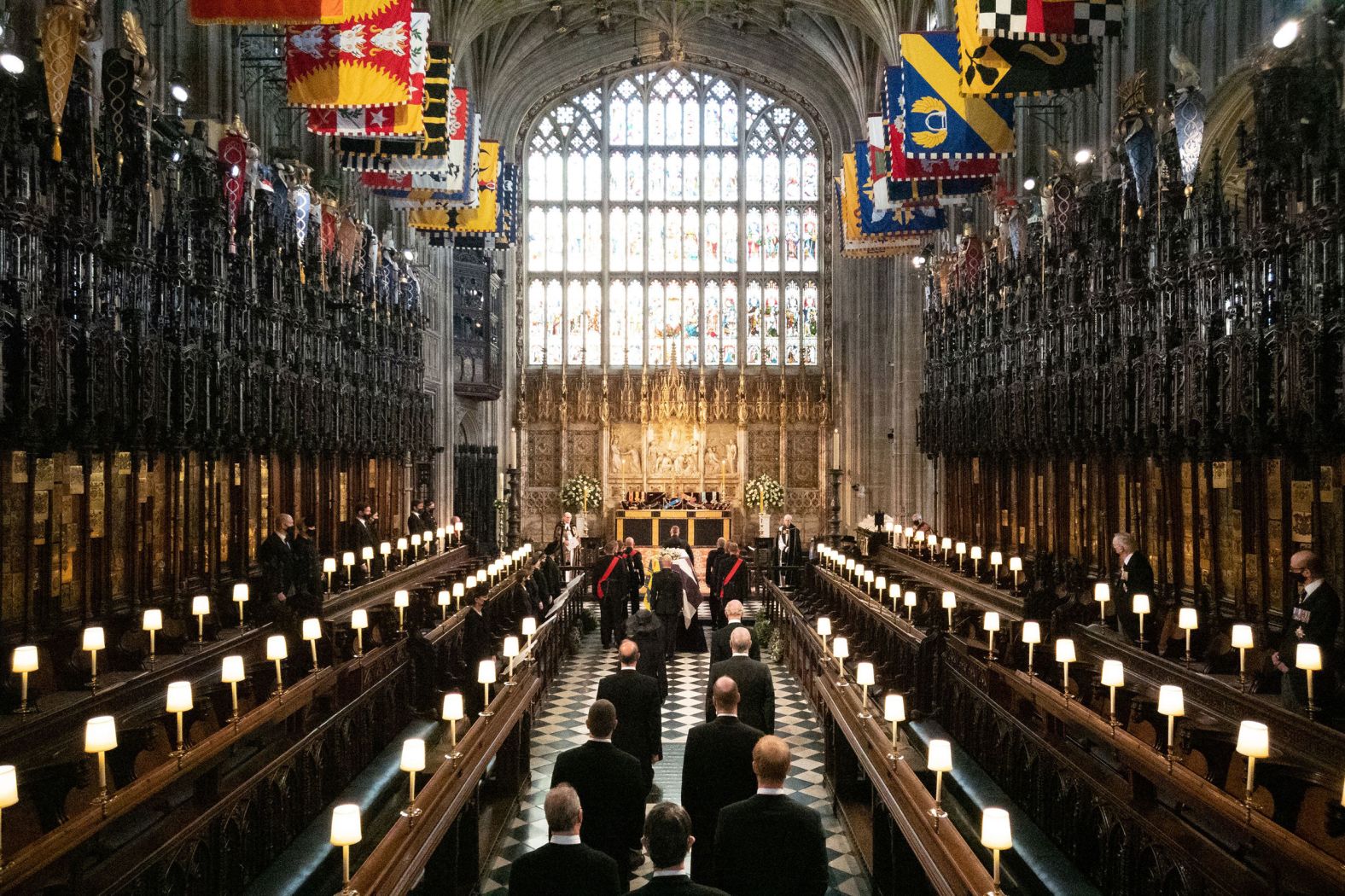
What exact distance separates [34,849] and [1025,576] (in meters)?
12.8

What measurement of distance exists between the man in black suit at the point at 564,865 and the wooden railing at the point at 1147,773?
115 inches

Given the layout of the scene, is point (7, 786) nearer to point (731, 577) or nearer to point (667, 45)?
point (731, 577)

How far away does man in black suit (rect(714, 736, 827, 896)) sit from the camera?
4477mm

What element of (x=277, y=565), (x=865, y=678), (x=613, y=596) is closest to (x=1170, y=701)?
(x=865, y=678)

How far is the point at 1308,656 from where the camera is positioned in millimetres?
6223

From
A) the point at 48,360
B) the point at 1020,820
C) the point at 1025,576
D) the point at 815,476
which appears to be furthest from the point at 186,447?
the point at 815,476

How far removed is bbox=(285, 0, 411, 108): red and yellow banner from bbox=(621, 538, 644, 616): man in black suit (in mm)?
8029

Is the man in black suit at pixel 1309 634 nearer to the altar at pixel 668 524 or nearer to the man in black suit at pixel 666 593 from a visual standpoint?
the man in black suit at pixel 666 593

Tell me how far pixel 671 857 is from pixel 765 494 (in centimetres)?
2650

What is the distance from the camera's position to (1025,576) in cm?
1444

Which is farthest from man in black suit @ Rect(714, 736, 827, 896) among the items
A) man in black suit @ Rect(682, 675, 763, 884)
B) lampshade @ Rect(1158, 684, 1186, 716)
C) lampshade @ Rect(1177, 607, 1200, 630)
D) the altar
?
the altar

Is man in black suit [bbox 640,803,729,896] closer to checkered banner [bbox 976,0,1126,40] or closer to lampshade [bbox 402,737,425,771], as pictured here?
lampshade [bbox 402,737,425,771]

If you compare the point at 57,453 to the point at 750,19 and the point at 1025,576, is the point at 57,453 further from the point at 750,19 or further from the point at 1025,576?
the point at 750,19

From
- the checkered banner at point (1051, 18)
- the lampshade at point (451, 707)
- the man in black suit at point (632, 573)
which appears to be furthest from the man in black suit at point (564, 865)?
the man in black suit at point (632, 573)
